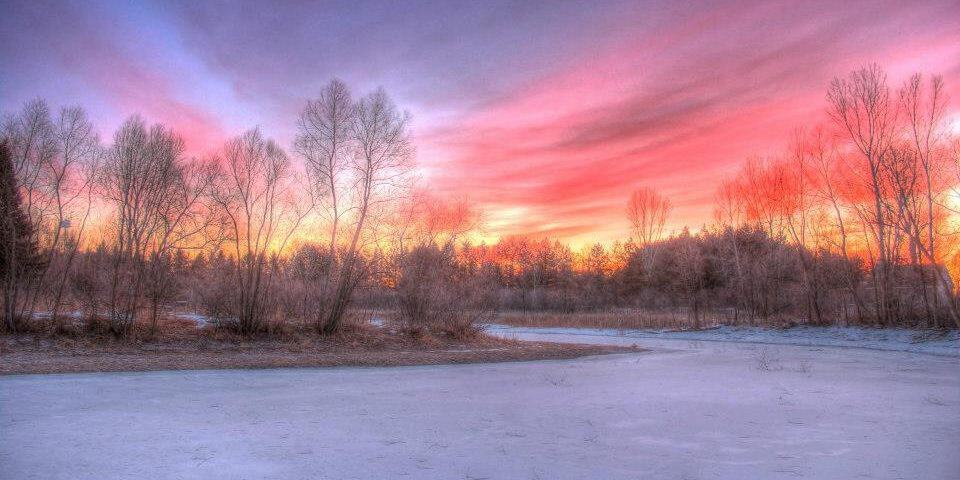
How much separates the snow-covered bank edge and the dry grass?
18.8 ft

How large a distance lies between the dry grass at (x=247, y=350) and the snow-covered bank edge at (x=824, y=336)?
18.8 ft

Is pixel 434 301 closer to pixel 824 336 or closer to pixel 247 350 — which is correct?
pixel 247 350

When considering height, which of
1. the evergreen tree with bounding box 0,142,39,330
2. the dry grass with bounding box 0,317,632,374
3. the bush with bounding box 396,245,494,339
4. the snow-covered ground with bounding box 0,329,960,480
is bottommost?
the snow-covered ground with bounding box 0,329,960,480

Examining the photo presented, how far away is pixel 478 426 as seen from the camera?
269 inches

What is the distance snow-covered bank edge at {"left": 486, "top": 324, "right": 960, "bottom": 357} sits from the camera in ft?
66.4

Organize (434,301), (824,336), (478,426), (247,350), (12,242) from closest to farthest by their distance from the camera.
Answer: (478,426)
(247,350)
(12,242)
(434,301)
(824,336)

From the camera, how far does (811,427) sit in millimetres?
6770

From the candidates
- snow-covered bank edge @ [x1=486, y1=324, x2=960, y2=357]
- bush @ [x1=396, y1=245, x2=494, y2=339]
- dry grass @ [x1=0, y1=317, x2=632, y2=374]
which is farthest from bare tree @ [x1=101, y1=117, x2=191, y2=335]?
snow-covered bank edge @ [x1=486, y1=324, x2=960, y2=357]

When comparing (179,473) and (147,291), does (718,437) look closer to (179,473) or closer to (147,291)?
(179,473)

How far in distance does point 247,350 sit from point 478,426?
13.1 metres

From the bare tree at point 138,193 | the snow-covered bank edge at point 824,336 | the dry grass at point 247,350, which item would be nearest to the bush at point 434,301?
the dry grass at point 247,350

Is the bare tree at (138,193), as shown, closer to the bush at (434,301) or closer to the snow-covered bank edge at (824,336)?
the bush at (434,301)

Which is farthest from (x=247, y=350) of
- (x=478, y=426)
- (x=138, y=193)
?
(x=478, y=426)

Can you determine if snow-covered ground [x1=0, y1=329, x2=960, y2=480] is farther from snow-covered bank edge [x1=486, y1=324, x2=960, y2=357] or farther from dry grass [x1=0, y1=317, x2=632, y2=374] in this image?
snow-covered bank edge [x1=486, y1=324, x2=960, y2=357]
